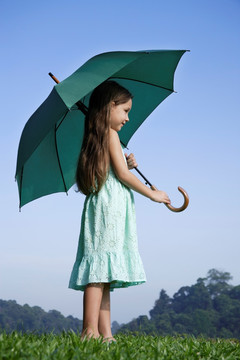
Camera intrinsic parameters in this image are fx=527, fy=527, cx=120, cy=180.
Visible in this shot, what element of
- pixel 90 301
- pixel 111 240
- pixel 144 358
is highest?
pixel 111 240

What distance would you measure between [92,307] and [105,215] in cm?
70

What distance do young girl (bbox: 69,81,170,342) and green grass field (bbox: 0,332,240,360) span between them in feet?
0.88

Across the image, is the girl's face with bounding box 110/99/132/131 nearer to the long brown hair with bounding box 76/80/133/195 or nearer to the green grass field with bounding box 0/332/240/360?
the long brown hair with bounding box 76/80/133/195

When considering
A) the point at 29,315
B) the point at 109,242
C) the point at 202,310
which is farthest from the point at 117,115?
the point at 29,315

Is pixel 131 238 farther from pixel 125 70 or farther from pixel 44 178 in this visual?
pixel 125 70

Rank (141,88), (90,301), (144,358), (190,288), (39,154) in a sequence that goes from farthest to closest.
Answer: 1. (190,288)
2. (141,88)
3. (39,154)
4. (90,301)
5. (144,358)

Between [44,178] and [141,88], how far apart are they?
51.1 inches

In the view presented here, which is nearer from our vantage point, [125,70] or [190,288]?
[125,70]

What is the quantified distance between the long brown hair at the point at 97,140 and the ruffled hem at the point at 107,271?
1.79 feet

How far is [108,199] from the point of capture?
13.5ft

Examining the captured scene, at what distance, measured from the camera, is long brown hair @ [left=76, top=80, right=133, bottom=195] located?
4.12 m

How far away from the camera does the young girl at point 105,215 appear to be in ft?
13.1

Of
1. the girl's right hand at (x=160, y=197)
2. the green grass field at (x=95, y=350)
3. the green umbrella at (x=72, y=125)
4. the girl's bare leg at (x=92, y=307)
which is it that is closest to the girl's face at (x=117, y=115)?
the green umbrella at (x=72, y=125)

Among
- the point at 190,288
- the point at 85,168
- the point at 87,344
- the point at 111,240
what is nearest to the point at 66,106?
the point at 85,168
